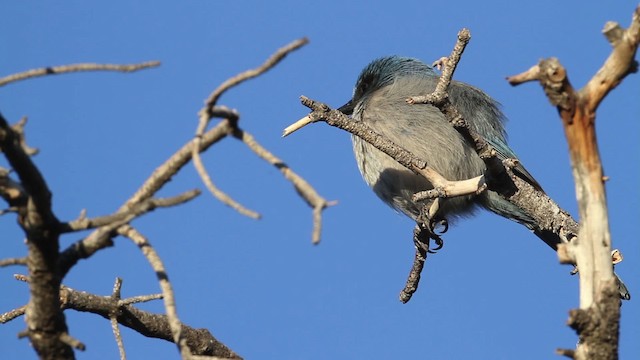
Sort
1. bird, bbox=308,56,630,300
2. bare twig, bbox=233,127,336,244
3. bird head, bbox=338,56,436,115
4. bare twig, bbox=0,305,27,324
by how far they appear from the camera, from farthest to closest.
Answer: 1. bird head, bbox=338,56,436,115
2. bird, bbox=308,56,630,300
3. bare twig, bbox=0,305,27,324
4. bare twig, bbox=233,127,336,244

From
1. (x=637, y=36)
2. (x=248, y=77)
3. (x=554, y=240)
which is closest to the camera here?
(x=248, y=77)

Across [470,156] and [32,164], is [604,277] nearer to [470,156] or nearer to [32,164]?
[32,164]

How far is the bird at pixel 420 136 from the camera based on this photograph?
243 inches

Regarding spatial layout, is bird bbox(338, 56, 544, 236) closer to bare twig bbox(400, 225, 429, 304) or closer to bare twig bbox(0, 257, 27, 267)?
bare twig bbox(400, 225, 429, 304)

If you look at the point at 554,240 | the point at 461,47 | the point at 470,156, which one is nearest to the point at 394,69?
the point at 470,156

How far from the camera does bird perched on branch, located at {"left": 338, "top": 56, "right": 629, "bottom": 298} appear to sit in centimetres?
618

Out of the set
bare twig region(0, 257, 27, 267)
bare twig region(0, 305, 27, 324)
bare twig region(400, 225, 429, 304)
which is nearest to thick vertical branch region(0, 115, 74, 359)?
bare twig region(0, 257, 27, 267)

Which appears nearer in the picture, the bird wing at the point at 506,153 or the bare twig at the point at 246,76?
the bare twig at the point at 246,76

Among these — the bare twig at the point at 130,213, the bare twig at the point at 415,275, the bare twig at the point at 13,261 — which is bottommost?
the bare twig at the point at 13,261

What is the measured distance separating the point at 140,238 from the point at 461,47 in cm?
191

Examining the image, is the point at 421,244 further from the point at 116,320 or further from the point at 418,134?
the point at 116,320

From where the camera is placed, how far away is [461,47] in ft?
12.2

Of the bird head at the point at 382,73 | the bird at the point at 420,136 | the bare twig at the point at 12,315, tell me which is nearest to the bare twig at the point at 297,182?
the bare twig at the point at 12,315

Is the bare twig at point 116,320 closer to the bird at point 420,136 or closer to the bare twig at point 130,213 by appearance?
the bare twig at point 130,213
